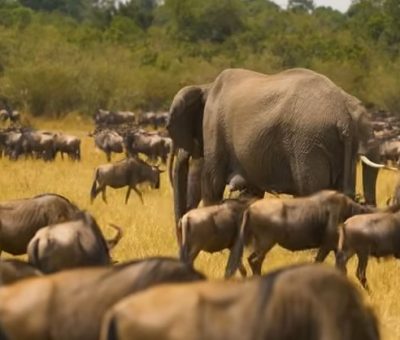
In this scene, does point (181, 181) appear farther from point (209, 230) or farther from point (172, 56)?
point (172, 56)

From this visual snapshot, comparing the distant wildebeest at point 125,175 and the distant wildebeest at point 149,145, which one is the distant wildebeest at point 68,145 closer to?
the distant wildebeest at point 149,145

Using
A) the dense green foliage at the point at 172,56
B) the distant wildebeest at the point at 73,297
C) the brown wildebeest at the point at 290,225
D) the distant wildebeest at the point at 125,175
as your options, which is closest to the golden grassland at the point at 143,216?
the distant wildebeest at the point at 125,175

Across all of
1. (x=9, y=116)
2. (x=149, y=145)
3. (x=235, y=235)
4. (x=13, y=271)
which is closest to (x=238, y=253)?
(x=235, y=235)

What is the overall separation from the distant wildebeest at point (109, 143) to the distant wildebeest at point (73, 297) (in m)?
22.3

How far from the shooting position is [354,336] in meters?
4.38

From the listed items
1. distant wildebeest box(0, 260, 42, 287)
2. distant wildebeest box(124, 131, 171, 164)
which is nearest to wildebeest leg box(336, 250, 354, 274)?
distant wildebeest box(0, 260, 42, 287)

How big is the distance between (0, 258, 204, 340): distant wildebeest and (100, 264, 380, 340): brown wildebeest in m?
0.41

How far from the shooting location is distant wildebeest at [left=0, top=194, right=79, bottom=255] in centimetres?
805

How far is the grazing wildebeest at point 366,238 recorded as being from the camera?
838 cm

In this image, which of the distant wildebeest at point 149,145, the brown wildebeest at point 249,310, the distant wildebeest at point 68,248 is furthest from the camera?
the distant wildebeest at point 149,145

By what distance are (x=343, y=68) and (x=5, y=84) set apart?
18194mm

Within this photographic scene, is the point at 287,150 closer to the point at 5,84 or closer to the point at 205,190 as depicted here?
the point at 205,190

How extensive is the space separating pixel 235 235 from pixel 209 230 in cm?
31

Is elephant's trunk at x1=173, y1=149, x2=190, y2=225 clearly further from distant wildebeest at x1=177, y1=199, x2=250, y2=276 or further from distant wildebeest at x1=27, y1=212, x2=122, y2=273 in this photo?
distant wildebeest at x1=27, y1=212, x2=122, y2=273
